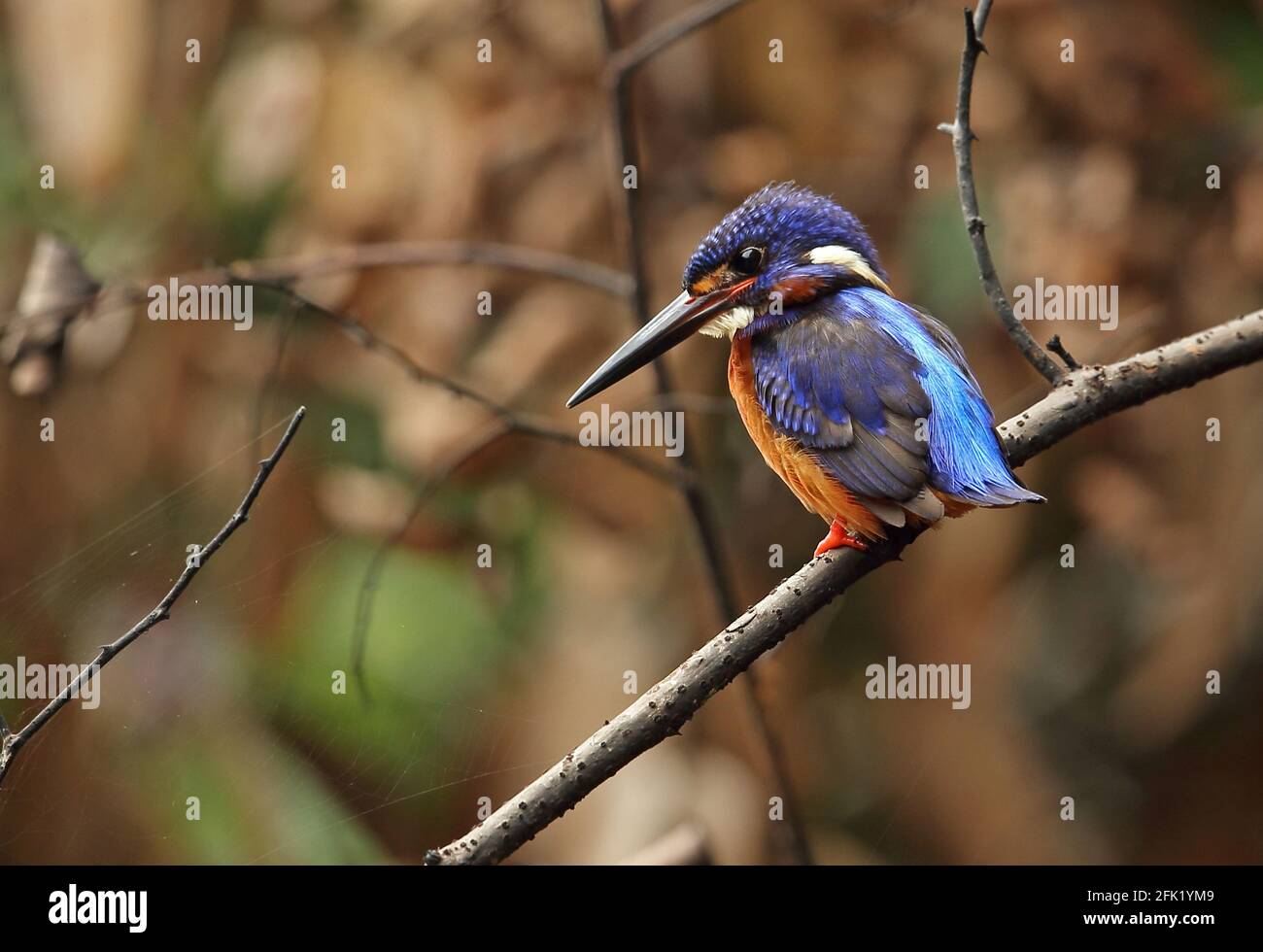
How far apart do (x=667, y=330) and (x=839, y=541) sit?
1.10 feet

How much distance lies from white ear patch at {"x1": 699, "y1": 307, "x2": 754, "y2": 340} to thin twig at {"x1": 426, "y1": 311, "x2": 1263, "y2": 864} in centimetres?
34

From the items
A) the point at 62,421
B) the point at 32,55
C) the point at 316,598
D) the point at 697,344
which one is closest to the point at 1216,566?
the point at 697,344

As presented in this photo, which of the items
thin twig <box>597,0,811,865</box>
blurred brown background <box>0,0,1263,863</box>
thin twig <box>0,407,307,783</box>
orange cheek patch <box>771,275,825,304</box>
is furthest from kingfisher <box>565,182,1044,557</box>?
blurred brown background <box>0,0,1263,863</box>

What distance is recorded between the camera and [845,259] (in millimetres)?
1638

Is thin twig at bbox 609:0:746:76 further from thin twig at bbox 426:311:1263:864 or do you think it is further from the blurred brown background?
thin twig at bbox 426:311:1263:864

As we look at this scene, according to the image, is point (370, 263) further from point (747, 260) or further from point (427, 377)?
point (747, 260)

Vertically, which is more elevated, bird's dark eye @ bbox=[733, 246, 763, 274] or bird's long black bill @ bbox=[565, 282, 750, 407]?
bird's dark eye @ bbox=[733, 246, 763, 274]

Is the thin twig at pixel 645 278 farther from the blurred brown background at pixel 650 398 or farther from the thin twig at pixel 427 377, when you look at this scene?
the blurred brown background at pixel 650 398

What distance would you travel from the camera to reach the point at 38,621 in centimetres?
147

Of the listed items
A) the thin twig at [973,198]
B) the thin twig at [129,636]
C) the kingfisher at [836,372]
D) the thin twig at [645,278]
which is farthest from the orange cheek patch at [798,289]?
the thin twig at [129,636]

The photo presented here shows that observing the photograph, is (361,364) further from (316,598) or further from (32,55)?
(32,55)

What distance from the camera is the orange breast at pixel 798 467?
1.46 metres

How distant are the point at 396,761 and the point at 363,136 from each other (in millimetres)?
1439

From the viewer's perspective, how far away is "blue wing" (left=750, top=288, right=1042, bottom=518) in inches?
55.6
